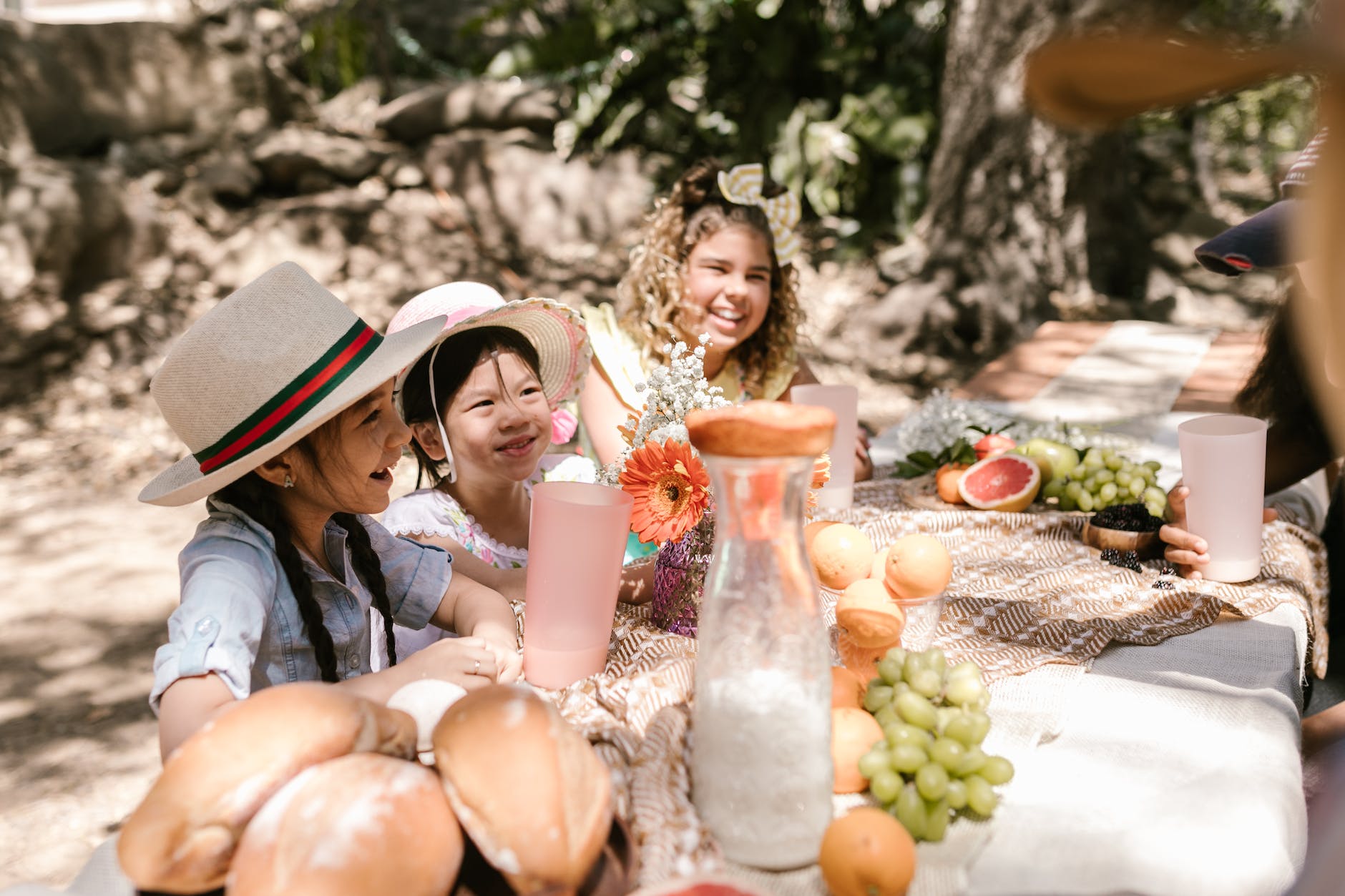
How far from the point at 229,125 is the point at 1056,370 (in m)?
9.44

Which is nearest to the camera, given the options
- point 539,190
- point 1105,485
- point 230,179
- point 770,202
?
point 1105,485

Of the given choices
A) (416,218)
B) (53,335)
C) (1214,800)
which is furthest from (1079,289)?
(53,335)

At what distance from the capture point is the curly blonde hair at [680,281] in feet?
10.4

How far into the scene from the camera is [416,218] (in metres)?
9.54

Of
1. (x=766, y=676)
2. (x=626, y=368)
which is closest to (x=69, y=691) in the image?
(x=626, y=368)

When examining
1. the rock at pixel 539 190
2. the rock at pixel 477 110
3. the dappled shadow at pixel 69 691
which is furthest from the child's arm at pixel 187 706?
the rock at pixel 477 110

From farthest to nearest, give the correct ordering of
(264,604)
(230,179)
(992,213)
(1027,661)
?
(230,179), (992,213), (1027,661), (264,604)

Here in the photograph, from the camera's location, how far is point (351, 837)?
94cm

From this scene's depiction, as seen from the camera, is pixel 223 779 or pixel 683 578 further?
pixel 683 578

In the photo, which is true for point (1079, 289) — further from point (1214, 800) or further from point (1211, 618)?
point (1214, 800)

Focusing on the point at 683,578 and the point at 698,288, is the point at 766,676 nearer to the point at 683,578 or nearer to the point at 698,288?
the point at 683,578

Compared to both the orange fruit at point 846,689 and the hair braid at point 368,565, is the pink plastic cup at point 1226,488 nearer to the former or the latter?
the orange fruit at point 846,689

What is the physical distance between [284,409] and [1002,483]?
1.88 meters

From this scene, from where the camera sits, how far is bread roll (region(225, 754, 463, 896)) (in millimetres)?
921
